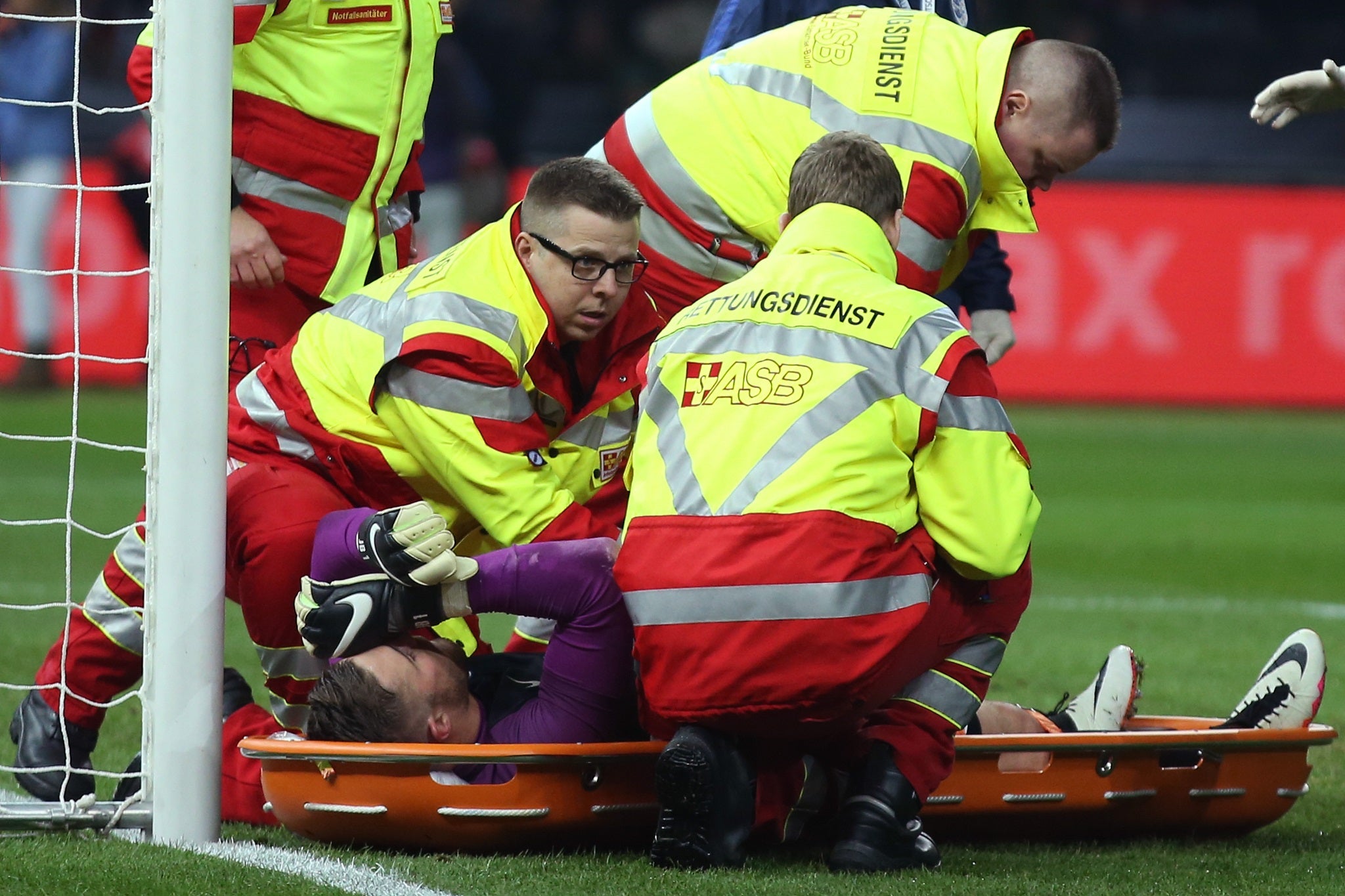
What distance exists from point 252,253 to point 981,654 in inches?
74.4

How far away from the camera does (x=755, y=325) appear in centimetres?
330

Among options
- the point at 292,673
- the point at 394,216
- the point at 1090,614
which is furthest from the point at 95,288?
the point at 292,673

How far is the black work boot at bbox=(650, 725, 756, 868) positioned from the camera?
10.2 feet

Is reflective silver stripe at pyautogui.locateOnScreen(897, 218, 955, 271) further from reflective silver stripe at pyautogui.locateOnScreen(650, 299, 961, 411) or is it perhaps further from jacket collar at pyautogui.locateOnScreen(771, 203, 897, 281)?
reflective silver stripe at pyautogui.locateOnScreen(650, 299, 961, 411)

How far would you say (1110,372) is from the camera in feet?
43.5

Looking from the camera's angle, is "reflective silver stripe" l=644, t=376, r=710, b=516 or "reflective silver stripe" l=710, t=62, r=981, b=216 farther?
"reflective silver stripe" l=710, t=62, r=981, b=216

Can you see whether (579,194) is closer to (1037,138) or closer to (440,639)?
(440,639)

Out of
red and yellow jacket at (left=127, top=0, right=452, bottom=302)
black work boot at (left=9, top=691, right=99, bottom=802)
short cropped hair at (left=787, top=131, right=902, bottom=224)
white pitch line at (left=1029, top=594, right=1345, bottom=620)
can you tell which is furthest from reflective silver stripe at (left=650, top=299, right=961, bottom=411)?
white pitch line at (left=1029, top=594, right=1345, bottom=620)

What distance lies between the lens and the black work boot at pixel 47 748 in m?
3.76

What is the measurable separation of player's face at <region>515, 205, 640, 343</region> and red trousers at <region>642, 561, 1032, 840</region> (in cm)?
83

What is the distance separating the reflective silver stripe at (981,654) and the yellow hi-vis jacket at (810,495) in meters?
0.17

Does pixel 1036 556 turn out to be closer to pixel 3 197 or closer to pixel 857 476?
pixel 857 476

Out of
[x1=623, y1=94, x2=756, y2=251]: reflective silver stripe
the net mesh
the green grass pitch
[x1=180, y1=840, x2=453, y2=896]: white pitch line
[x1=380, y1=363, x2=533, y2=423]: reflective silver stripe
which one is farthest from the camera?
the net mesh

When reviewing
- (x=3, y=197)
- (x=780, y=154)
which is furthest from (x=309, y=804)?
(x=3, y=197)
